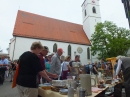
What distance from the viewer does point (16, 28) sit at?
18.5 meters

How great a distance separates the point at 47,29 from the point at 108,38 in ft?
39.8

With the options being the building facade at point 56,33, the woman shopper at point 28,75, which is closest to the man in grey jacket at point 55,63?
the woman shopper at point 28,75

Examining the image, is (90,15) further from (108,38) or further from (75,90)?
(75,90)

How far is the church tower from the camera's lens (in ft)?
85.3

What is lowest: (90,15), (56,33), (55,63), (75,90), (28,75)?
(75,90)

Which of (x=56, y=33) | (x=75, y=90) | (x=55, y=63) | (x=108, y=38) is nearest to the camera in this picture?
(x=75, y=90)

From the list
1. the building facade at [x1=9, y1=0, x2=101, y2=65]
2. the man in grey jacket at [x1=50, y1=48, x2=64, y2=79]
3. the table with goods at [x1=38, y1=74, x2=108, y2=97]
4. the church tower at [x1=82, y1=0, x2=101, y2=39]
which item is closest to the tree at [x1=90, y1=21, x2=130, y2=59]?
the building facade at [x1=9, y1=0, x2=101, y2=65]

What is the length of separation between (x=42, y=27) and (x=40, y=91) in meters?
21.6

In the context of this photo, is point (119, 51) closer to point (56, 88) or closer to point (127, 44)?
point (127, 44)

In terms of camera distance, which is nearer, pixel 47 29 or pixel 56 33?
pixel 47 29

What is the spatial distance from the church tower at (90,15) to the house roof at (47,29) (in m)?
1.79

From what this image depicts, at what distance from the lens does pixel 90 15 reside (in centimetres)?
2656

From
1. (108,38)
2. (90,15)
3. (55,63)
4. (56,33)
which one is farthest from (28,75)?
(90,15)

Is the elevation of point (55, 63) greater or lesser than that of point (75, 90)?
greater
